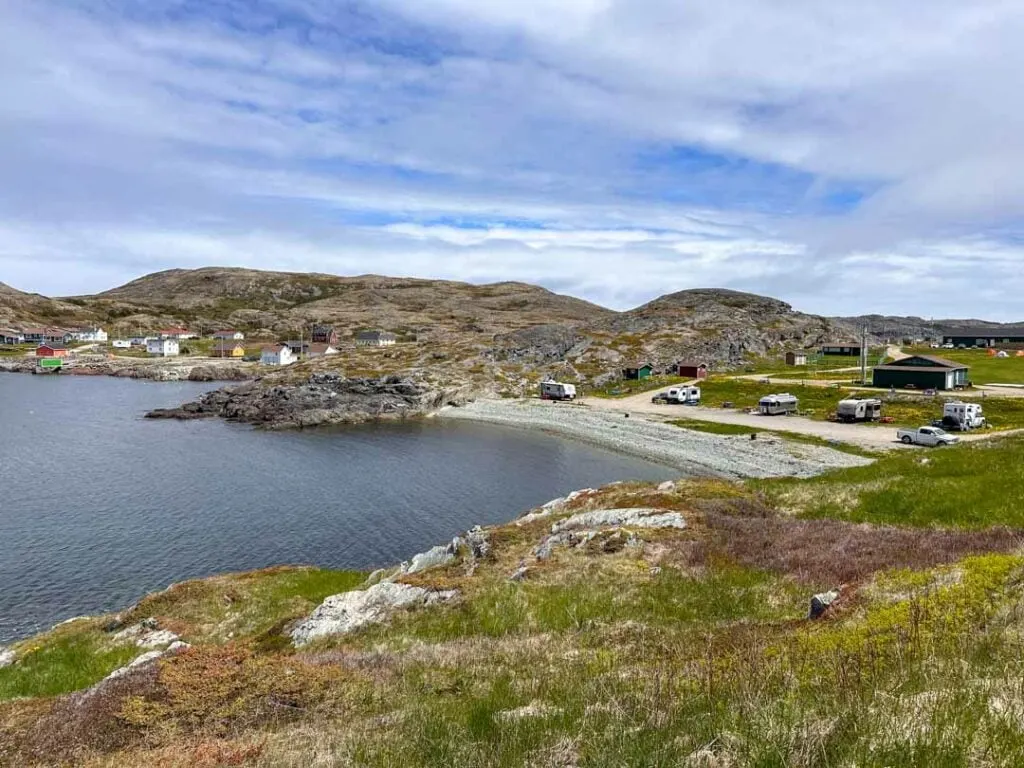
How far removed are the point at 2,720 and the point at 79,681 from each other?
971 centimetres

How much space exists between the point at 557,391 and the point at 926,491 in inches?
3738

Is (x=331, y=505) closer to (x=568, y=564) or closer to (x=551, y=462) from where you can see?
(x=551, y=462)

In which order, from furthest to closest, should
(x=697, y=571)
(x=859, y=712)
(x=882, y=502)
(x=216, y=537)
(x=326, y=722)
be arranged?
(x=216, y=537), (x=882, y=502), (x=697, y=571), (x=326, y=722), (x=859, y=712)

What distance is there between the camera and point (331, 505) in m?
55.6

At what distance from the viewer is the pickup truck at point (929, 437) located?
6162 centimetres

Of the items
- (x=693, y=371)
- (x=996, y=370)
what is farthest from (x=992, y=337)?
(x=693, y=371)

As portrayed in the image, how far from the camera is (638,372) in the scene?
449 feet

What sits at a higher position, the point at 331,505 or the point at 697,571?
the point at 697,571

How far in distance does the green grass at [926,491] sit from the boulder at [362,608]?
17.9 meters

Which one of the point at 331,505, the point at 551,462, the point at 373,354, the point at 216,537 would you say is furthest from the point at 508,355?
the point at 216,537

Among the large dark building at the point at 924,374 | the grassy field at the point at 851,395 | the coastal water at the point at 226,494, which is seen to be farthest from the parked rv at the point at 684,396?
the large dark building at the point at 924,374

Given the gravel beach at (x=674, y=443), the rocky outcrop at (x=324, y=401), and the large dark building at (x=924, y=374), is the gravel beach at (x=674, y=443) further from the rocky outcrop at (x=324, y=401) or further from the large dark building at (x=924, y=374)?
the large dark building at (x=924, y=374)

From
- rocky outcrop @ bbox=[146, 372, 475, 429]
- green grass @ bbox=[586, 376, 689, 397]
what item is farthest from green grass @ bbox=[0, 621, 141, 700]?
green grass @ bbox=[586, 376, 689, 397]

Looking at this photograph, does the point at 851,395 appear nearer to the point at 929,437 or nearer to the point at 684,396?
the point at 684,396
